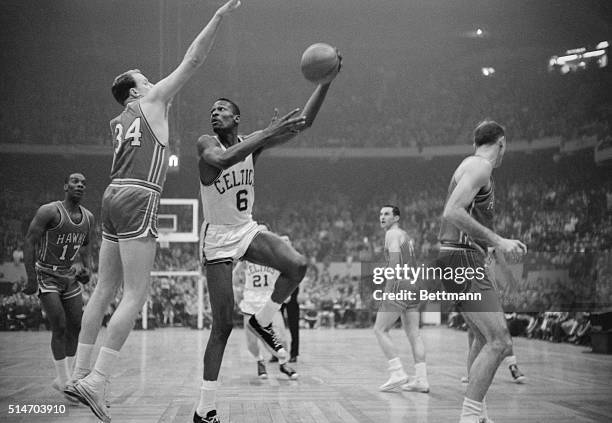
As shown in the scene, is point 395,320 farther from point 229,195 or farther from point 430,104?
point 430,104

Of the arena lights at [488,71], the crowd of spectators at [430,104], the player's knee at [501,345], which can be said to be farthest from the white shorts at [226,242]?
the arena lights at [488,71]

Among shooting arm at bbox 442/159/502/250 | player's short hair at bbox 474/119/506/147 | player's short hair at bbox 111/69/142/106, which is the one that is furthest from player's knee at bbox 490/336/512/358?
player's short hair at bbox 111/69/142/106

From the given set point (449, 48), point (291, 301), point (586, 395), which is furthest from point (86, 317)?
point (449, 48)

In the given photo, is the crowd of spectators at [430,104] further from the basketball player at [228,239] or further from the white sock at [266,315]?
the white sock at [266,315]

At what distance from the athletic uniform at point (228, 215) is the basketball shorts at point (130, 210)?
0.35 m

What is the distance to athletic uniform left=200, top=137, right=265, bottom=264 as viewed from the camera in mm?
4168

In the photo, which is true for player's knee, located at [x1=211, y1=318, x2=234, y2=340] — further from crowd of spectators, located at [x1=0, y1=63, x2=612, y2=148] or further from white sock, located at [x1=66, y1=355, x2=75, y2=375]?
crowd of spectators, located at [x1=0, y1=63, x2=612, y2=148]

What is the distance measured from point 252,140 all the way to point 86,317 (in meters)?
1.69

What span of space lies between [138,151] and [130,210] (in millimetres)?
394

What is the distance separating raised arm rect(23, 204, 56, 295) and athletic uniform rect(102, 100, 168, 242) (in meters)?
1.61

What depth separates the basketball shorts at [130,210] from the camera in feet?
13.1

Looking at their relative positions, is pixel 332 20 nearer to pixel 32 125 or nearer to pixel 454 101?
pixel 454 101

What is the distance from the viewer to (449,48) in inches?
1015

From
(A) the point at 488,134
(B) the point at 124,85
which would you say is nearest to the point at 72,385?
(B) the point at 124,85
